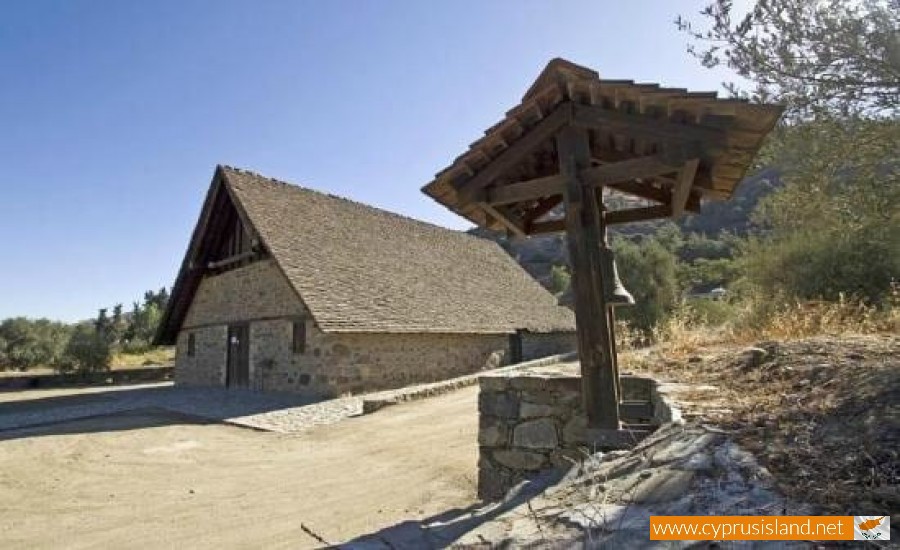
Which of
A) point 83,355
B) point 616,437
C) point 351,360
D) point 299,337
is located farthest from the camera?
point 83,355

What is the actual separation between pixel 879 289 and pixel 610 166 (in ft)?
33.3

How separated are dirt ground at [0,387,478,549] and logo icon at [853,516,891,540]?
3.76 m

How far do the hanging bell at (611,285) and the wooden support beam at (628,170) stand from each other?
1.81 feet

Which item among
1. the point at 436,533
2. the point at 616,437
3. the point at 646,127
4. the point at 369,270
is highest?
the point at 369,270

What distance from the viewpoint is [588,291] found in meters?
4.08

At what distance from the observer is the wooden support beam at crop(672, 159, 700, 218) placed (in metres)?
3.82

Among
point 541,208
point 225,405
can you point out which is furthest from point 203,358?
point 541,208

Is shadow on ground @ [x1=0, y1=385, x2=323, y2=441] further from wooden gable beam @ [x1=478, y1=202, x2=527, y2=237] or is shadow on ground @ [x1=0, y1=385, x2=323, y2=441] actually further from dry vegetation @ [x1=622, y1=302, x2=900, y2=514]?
dry vegetation @ [x1=622, y1=302, x2=900, y2=514]

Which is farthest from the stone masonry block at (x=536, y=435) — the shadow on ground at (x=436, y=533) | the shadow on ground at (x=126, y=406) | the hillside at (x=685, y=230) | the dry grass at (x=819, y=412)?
the hillside at (x=685, y=230)

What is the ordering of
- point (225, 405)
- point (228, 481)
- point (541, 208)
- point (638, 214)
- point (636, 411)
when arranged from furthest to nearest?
point (225, 405)
point (228, 481)
point (541, 208)
point (638, 214)
point (636, 411)

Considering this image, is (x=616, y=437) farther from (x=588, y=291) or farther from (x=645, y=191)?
(x=645, y=191)

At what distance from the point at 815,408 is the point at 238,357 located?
16.2 m

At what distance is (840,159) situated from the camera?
714 centimetres

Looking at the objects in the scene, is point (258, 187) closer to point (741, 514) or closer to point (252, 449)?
point (252, 449)
